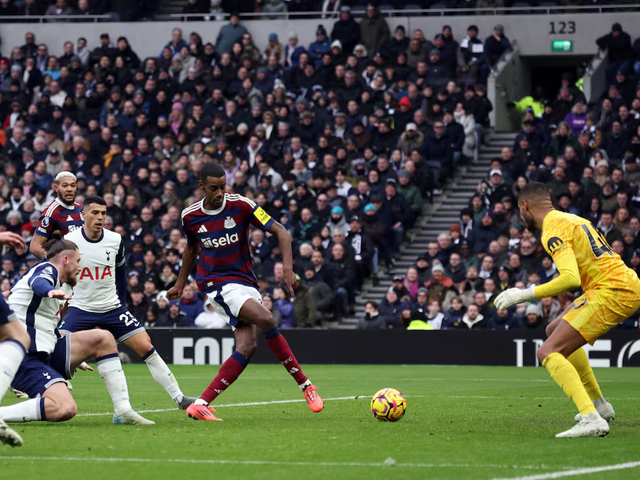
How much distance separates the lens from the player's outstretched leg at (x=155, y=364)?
11.1 m

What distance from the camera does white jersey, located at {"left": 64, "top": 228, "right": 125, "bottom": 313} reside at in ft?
36.4

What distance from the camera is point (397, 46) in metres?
27.0

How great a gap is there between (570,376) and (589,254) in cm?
103

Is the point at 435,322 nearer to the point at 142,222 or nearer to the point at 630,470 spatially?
the point at 142,222

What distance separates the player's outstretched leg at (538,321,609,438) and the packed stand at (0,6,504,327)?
42.4 feet

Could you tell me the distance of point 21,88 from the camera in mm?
29250

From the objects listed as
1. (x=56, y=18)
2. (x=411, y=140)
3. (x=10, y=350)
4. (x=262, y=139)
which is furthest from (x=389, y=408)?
(x=56, y=18)

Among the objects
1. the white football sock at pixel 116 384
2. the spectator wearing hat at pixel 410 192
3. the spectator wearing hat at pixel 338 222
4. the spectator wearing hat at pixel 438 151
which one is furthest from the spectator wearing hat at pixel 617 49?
the white football sock at pixel 116 384

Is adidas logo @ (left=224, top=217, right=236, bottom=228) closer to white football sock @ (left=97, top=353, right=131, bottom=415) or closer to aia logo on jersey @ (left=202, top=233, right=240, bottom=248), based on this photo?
aia logo on jersey @ (left=202, top=233, right=240, bottom=248)

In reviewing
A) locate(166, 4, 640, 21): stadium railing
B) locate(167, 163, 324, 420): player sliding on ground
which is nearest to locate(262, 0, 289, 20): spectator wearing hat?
locate(166, 4, 640, 21): stadium railing

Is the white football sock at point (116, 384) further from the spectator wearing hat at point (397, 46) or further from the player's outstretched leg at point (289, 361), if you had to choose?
the spectator wearing hat at point (397, 46)

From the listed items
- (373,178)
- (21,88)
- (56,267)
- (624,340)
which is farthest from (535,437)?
(21,88)

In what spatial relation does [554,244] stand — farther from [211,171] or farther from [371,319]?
[371,319]

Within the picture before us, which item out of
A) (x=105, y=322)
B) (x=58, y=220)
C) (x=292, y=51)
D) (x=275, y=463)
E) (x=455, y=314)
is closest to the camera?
(x=275, y=463)
